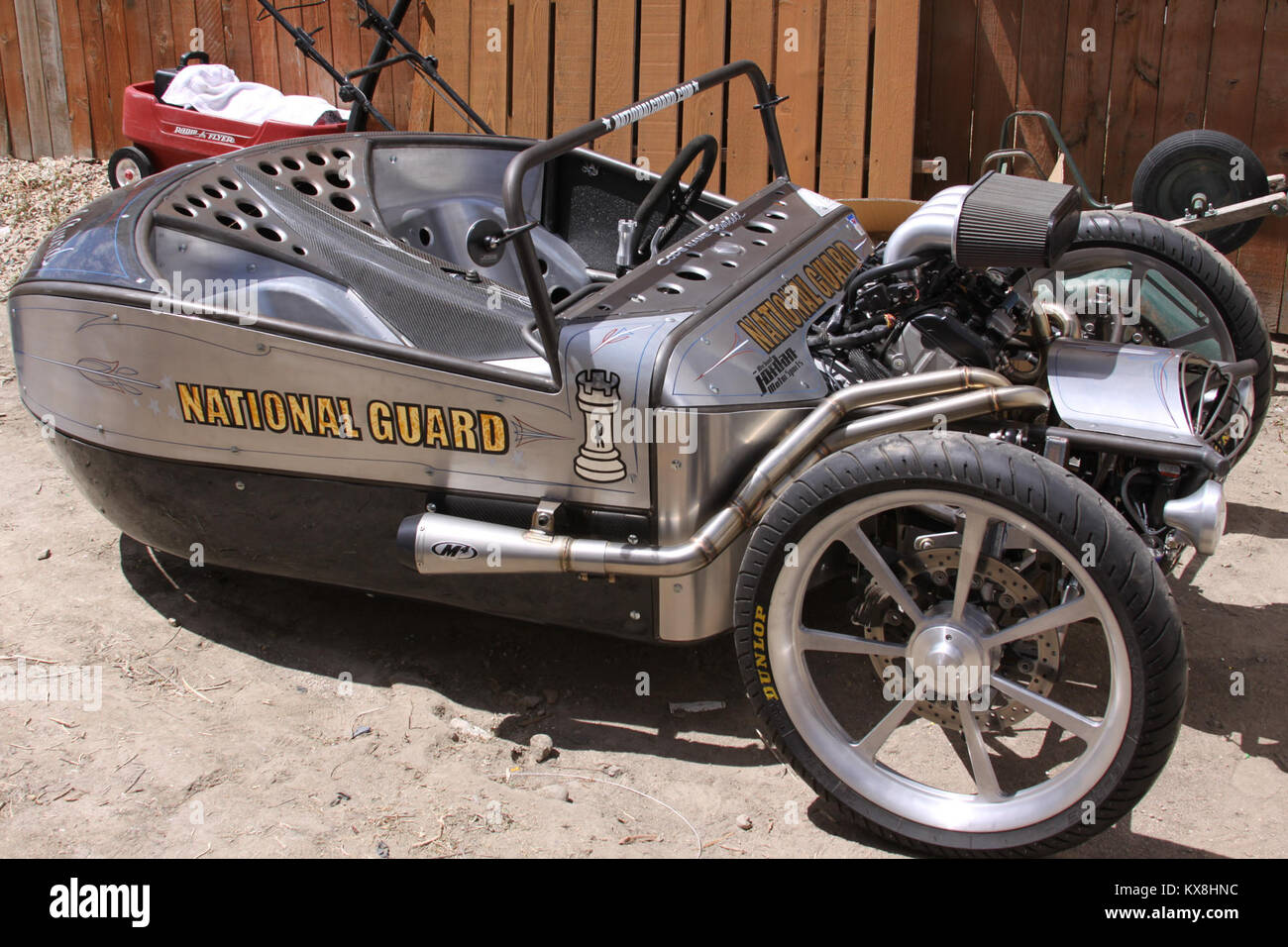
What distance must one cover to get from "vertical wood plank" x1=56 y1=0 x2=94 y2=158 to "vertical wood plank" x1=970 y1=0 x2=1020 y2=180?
623 cm

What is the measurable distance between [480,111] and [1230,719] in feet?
16.0

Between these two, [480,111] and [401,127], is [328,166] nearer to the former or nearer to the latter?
[480,111]

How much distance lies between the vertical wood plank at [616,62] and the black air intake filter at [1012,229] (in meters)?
3.62

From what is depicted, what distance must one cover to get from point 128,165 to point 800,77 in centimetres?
415

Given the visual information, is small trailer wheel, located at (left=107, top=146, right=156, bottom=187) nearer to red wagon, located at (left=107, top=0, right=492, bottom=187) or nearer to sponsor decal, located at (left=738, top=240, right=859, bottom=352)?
red wagon, located at (left=107, top=0, right=492, bottom=187)

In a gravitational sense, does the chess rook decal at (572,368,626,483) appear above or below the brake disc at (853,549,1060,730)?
above

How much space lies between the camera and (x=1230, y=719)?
3.07m

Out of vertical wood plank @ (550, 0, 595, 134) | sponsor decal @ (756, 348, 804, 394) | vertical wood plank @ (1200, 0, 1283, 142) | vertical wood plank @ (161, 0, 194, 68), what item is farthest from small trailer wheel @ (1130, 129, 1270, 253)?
vertical wood plank @ (161, 0, 194, 68)

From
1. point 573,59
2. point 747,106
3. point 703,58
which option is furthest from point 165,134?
point 747,106

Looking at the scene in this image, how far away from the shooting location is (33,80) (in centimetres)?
842

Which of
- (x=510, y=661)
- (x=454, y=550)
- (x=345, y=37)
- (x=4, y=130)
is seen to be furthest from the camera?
(x=4, y=130)

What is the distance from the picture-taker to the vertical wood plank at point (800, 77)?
5805mm

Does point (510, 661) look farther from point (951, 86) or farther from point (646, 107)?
point (951, 86)

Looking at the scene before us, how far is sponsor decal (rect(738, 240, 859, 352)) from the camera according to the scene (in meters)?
3.00
